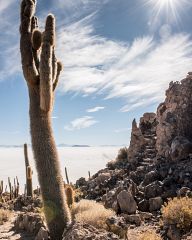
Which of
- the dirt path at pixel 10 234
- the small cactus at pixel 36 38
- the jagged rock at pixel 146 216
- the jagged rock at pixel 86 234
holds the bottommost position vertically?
the dirt path at pixel 10 234

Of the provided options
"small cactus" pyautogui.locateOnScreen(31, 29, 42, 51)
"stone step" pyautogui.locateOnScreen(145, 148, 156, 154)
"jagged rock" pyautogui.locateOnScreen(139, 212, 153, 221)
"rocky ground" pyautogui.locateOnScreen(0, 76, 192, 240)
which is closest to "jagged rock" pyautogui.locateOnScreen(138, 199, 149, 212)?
"rocky ground" pyautogui.locateOnScreen(0, 76, 192, 240)

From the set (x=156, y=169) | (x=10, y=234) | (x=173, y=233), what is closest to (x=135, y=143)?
(x=156, y=169)

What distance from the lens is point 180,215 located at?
10.5 m

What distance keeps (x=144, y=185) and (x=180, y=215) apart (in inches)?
322

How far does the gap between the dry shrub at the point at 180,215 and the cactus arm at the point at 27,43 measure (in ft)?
19.1

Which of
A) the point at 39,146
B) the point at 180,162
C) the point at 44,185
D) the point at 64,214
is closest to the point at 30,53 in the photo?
the point at 39,146

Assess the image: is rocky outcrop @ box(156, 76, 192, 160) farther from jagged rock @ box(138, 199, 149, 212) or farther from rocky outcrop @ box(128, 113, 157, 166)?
jagged rock @ box(138, 199, 149, 212)


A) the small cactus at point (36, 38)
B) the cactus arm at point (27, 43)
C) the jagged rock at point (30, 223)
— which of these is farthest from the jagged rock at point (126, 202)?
the small cactus at point (36, 38)

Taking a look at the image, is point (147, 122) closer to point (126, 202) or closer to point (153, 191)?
point (153, 191)

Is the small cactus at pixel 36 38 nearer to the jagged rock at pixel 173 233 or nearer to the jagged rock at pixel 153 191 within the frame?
the jagged rock at pixel 173 233

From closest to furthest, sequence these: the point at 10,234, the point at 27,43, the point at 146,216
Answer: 1. the point at 27,43
2. the point at 146,216
3. the point at 10,234

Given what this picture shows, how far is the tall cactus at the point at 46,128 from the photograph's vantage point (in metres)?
10.9

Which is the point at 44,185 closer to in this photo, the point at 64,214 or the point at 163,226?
the point at 64,214

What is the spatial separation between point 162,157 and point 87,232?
→ 13.9m
